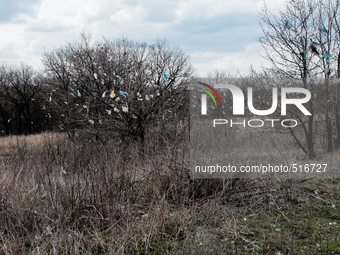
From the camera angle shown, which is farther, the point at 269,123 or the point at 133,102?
the point at 133,102

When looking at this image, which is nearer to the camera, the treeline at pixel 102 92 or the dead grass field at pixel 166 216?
the dead grass field at pixel 166 216

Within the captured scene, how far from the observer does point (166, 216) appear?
4.32m

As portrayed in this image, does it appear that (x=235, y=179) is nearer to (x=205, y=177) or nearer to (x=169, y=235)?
(x=205, y=177)

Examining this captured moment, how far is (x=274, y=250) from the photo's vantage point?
3.91 m

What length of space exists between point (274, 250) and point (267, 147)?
112 inches

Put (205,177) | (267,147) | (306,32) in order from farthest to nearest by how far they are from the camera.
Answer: (306,32) < (267,147) < (205,177)

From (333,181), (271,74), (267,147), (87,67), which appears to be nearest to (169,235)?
(267,147)

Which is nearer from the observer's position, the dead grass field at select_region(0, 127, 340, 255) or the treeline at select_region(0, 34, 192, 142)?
the dead grass field at select_region(0, 127, 340, 255)

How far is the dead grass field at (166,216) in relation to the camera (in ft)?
12.7

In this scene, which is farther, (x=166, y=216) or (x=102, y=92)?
(x=102, y=92)

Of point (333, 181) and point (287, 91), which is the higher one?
point (287, 91)

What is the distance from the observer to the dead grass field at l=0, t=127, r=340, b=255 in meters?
3.87

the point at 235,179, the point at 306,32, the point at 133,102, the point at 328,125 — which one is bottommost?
the point at 235,179

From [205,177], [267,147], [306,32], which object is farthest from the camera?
[306,32]
